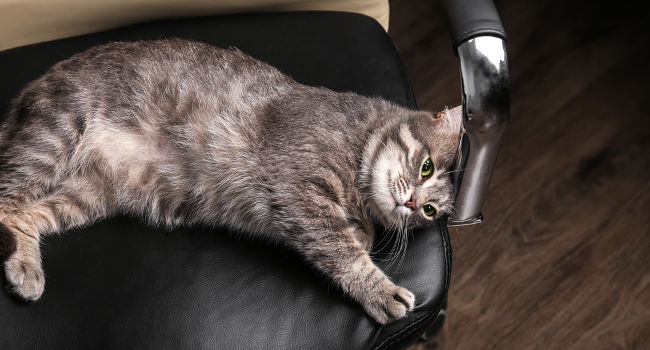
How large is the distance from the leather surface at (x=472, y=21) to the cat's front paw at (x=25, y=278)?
2.81ft

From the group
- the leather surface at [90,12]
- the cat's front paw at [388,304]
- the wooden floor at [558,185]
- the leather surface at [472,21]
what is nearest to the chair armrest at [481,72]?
the leather surface at [472,21]

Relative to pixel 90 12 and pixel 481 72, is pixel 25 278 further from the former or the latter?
pixel 481 72

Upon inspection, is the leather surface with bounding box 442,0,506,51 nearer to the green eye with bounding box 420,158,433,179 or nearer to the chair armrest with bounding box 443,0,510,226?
the chair armrest with bounding box 443,0,510,226

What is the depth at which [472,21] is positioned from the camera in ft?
3.76

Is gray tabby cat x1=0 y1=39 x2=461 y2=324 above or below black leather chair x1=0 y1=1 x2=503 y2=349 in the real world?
above

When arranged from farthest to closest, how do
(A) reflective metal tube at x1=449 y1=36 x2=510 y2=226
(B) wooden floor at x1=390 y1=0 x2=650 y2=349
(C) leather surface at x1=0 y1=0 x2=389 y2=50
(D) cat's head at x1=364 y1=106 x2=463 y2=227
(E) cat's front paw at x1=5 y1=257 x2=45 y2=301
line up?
(B) wooden floor at x1=390 y1=0 x2=650 y2=349
(C) leather surface at x1=0 y1=0 x2=389 y2=50
(D) cat's head at x1=364 y1=106 x2=463 y2=227
(E) cat's front paw at x1=5 y1=257 x2=45 y2=301
(A) reflective metal tube at x1=449 y1=36 x2=510 y2=226

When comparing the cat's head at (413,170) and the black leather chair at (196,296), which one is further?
the cat's head at (413,170)

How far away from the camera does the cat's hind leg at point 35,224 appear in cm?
A: 125

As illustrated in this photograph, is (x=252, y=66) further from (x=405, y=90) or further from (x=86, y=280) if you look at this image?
(x=86, y=280)

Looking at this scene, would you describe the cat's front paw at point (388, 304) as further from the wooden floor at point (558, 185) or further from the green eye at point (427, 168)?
the wooden floor at point (558, 185)

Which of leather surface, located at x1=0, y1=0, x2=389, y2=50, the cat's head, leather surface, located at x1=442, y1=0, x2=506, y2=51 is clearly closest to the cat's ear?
the cat's head

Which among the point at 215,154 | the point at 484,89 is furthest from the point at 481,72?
the point at 215,154

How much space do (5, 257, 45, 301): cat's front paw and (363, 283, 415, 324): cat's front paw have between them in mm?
598

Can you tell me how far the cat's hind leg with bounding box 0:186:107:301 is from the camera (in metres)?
1.25
